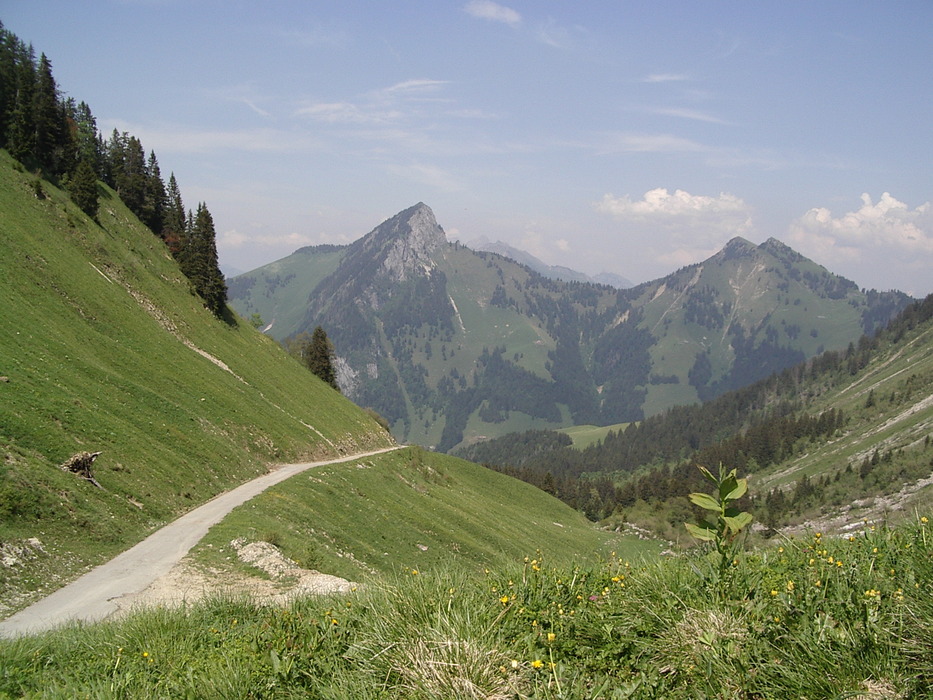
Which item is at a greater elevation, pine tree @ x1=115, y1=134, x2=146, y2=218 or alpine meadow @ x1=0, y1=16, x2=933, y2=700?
pine tree @ x1=115, y1=134, x2=146, y2=218

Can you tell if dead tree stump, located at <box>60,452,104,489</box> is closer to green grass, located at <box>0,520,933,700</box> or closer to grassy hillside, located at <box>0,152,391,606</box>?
grassy hillside, located at <box>0,152,391,606</box>

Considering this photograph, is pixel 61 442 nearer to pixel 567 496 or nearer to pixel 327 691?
pixel 327 691

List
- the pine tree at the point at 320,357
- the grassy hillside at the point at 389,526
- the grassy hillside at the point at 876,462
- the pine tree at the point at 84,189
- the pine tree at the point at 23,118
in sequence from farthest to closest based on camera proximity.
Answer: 1. the grassy hillside at the point at 876,462
2. the pine tree at the point at 320,357
3. the pine tree at the point at 84,189
4. the pine tree at the point at 23,118
5. the grassy hillside at the point at 389,526

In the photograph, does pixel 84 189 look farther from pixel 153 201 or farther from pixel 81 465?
pixel 81 465

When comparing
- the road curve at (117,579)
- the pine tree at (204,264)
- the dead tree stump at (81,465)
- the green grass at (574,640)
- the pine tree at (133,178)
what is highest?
the pine tree at (133,178)

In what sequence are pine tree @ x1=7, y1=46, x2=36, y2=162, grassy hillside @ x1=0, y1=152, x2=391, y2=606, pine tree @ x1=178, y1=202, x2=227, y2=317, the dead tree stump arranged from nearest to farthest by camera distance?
1. grassy hillside @ x1=0, y1=152, x2=391, y2=606
2. the dead tree stump
3. pine tree @ x1=7, y1=46, x2=36, y2=162
4. pine tree @ x1=178, y1=202, x2=227, y2=317

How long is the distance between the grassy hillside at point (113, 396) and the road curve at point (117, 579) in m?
0.82

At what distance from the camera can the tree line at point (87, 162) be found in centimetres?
6375

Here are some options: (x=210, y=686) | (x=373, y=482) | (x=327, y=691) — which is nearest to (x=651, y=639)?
(x=327, y=691)

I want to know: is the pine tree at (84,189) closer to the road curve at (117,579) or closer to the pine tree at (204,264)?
the pine tree at (204,264)

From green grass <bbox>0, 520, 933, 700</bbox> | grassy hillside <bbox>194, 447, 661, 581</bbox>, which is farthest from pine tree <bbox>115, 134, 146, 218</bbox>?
Answer: green grass <bbox>0, 520, 933, 700</bbox>

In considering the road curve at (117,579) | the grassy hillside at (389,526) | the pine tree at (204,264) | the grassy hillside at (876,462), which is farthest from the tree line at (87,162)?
the grassy hillside at (876,462)

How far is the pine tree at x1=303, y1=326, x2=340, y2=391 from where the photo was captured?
97.4 meters

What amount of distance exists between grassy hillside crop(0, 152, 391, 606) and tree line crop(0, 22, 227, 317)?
133 inches
